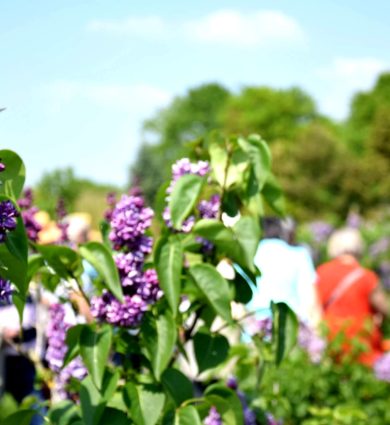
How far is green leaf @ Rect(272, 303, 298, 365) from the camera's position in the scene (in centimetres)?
274

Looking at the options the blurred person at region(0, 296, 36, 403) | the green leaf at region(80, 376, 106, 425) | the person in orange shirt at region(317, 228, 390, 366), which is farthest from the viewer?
the person in orange shirt at region(317, 228, 390, 366)

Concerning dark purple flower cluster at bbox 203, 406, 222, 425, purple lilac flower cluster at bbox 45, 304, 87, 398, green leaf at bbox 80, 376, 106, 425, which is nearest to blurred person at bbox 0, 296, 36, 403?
purple lilac flower cluster at bbox 45, 304, 87, 398

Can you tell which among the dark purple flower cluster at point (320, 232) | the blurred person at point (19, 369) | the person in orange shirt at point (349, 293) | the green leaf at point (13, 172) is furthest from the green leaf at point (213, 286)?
the dark purple flower cluster at point (320, 232)

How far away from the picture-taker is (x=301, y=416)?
19.3 feet

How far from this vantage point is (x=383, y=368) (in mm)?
6441

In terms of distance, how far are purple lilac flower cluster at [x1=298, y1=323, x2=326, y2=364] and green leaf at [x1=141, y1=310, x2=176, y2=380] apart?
412 centimetres

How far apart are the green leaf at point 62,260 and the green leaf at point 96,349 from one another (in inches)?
8.1

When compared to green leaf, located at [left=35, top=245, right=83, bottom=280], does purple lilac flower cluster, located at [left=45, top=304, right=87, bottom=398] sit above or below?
below

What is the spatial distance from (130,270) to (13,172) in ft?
1.72

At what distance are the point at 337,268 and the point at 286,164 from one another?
54.3 m

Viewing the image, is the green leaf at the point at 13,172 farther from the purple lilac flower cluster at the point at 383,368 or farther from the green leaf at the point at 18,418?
the purple lilac flower cluster at the point at 383,368

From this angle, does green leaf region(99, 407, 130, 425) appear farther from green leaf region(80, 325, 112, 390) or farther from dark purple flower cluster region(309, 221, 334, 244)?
dark purple flower cluster region(309, 221, 334, 244)

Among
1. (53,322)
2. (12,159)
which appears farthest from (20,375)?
(12,159)

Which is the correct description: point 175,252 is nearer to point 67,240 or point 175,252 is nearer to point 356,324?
point 67,240
